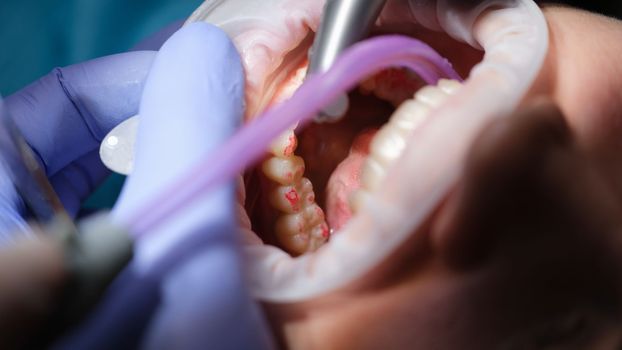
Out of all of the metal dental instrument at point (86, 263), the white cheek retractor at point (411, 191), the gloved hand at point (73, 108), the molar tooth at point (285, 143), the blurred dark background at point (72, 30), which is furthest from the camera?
the blurred dark background at point (72, 30)

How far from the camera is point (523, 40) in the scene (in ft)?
1.87

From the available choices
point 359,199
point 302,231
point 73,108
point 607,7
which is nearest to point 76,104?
point 73,108

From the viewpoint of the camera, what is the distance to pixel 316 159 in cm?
77

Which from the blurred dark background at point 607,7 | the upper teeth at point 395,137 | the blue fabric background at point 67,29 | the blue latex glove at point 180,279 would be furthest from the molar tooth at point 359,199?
the blue fabric background at point 67,29

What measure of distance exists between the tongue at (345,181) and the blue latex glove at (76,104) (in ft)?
0.94

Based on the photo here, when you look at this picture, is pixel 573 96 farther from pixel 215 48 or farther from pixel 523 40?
pixel 215 48

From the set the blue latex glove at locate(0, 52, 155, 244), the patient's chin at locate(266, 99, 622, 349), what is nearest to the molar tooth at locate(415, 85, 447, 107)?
the patient's chin at locate(266, 99, 622, 349)

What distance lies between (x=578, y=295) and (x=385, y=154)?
7.1 inches

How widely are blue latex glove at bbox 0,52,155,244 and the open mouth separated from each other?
0.77 feet

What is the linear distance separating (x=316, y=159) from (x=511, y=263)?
0.34m

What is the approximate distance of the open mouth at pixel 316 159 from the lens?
2.22 ft

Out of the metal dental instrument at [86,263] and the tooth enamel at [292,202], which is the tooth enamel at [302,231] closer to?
the tooth enamel at [292,202]

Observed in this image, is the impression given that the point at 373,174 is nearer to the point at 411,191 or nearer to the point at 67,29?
the point at 411,191

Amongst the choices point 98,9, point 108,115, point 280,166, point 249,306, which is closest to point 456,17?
point 280,166
